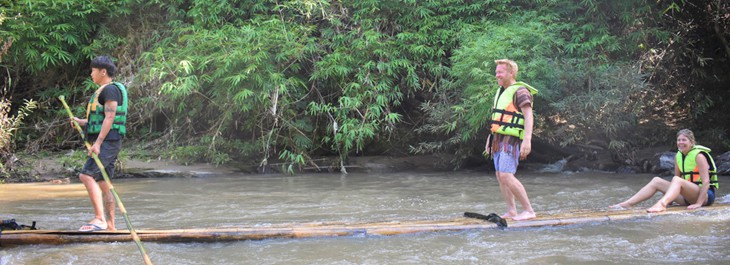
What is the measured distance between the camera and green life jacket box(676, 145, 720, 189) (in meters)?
6.34

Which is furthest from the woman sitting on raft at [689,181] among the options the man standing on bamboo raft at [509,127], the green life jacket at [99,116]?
the green life jacket at [99,116]

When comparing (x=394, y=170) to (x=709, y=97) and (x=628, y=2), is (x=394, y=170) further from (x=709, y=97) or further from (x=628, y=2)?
(x=709, y=97)

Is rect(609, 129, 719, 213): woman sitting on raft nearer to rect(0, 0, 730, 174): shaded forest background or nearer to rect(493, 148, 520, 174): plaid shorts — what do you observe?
rect(493, 148, 520, 174): plaid shorts

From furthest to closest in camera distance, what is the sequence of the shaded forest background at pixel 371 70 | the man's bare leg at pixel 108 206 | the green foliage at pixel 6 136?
1. the shaded forest background at pixel 371 70
2. the green foliage at pixel 6 136
3. the man's bare leg at pixel 108 206

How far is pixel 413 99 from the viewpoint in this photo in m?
11.7

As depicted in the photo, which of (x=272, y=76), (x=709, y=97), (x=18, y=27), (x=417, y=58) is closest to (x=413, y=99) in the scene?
(x=417, y=58)

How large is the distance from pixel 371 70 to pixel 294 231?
19.3 ft

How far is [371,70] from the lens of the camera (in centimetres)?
1088

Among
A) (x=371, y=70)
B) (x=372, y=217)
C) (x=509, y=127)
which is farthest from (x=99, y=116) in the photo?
(x=371, y=70)

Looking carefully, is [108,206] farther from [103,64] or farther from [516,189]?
[516,189]

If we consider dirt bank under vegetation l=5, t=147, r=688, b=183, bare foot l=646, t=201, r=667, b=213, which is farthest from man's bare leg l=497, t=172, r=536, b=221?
dirt bank under vegetation l=5, t=147, r=688, b=183

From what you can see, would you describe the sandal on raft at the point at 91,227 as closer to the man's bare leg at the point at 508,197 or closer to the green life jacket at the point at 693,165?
the man's bare leg at the point at 508,197

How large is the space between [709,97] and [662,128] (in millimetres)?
887

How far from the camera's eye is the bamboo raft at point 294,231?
5.07 meters
